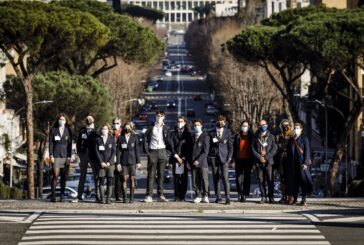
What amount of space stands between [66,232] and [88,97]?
4547 centimetres

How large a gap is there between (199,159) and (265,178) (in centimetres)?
145

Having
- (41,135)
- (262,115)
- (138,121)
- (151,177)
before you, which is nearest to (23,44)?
(41,135)

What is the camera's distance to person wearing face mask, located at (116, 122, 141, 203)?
26453mm

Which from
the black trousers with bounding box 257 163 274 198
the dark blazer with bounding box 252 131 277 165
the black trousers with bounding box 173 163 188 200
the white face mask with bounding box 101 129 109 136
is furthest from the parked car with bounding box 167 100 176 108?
the white face mask with bounding box 101 129 109 136

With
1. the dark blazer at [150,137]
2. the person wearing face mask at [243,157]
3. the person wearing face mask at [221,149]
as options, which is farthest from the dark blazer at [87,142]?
the person wearing face mask at [243,157]

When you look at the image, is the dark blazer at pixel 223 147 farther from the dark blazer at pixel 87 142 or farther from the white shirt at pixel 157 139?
the dark blazer at pixel 87 142

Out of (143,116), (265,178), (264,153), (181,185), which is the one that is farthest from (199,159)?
(143,116)

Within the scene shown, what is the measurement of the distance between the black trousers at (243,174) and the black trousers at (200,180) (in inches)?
25.4

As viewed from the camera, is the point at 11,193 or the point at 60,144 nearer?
the point at 60,144

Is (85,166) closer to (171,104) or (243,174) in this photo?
(243,174)

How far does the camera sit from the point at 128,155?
26562 mm

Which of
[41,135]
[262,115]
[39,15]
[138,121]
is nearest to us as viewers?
[39,15]

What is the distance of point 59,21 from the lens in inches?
1875

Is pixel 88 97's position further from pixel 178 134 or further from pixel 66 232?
pixel 66 232
